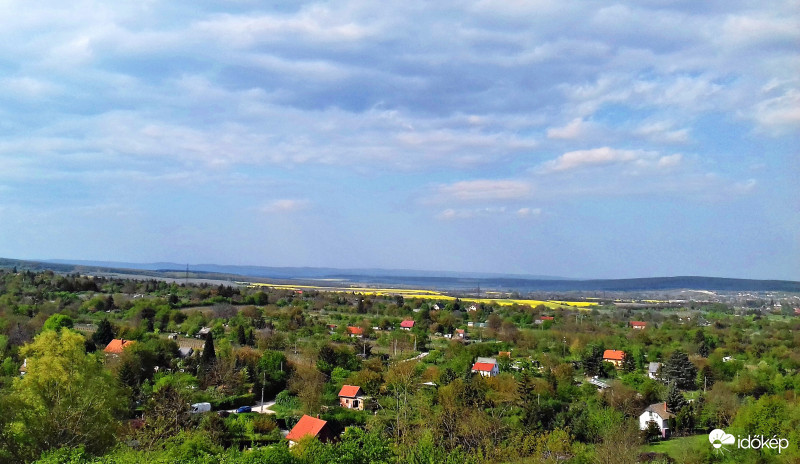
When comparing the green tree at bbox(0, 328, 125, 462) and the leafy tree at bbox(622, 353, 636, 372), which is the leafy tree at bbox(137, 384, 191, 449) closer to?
the green tree at bbox(0, 328, 125, 462)

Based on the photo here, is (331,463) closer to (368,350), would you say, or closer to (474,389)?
(474,389)

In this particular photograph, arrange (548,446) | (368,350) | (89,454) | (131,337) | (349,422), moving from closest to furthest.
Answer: (89,454), (548,446), (349,422), (131,337), (368,350)

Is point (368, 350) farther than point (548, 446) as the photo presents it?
Yes

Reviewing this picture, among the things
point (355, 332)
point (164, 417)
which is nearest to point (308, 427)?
point (164, 417)

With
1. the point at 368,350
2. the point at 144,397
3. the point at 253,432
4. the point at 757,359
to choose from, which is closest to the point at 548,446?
the point at 253,432

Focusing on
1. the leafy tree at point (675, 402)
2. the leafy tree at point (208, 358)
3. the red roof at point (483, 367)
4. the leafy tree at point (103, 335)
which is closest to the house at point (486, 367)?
the red roof at point (483, 367)

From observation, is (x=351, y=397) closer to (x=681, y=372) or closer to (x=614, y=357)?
(x=681, y=372)
